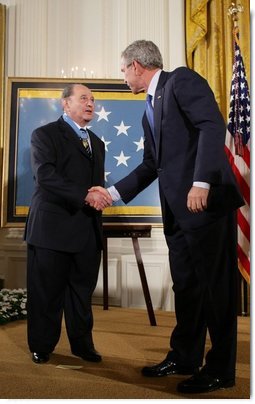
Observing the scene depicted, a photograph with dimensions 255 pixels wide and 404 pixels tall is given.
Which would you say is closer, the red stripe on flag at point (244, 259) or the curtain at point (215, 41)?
the red stripe on flag at point (244, 259)

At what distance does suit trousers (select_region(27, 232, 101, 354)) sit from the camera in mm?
2451

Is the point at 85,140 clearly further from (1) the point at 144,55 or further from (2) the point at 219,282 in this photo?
(2) the point at 219,282

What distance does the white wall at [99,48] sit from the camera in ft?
15.3

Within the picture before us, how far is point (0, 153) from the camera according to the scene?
192 inches

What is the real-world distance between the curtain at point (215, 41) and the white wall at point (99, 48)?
14cm

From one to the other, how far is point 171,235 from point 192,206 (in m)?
0.33

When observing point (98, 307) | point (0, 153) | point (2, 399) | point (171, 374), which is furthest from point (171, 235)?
point (0, 153)

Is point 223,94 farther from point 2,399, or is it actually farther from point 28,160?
point 2,399

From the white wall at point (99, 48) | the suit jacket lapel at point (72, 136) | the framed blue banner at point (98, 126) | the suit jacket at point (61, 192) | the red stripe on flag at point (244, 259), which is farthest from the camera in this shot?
the white wall at point (99, 48)

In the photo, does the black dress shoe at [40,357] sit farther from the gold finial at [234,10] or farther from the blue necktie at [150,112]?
the gold finial at [234,10]

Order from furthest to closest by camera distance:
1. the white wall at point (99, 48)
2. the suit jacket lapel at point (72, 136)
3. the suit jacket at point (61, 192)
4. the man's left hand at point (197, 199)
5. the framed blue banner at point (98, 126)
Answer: the white wall at point (99, 48), the framed blue banner at point (98, 126), the suit jacket lapel at point (72, 136), the suit jacket at point (61, 192), the man's left hand at point (197, 199)

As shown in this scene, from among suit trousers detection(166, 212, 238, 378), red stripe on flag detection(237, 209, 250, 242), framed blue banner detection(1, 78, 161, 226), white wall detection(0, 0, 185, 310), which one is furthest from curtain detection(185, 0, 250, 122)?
suit trousers detection(166, 212, 238, 378)

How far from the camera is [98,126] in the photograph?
14.6 feet

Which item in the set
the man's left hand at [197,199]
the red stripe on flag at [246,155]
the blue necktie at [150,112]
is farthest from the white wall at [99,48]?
the man's left hand at [197,199]
